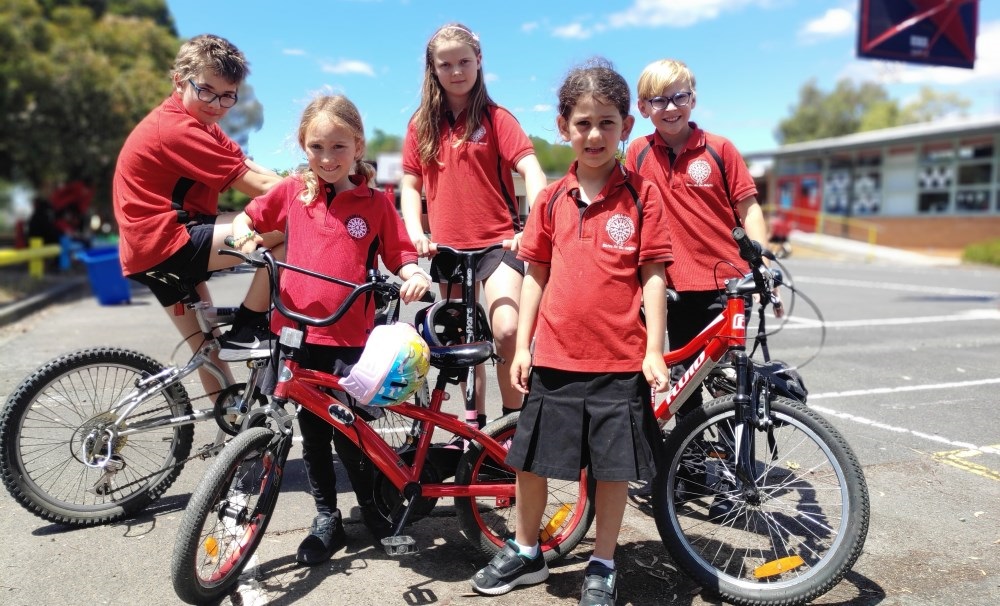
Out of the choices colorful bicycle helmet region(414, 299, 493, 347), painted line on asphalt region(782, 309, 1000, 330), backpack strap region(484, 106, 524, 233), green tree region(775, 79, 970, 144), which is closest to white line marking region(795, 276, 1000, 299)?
painted line on asphalt region(782, 309, 1000, 330)

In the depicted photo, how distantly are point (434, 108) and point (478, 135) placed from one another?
0.85 feet

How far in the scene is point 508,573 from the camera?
2969 millimetres

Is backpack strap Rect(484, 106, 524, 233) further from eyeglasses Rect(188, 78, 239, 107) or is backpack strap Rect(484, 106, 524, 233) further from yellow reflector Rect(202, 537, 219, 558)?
yellow reflector Rect(202, 537, 219, 558)

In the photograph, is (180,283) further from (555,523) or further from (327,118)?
(555,523)

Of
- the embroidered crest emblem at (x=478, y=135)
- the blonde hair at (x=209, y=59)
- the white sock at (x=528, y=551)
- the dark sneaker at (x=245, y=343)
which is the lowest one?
the white sock at (x=528, y=551)

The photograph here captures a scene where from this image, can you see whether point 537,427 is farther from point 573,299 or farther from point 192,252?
point 192,252

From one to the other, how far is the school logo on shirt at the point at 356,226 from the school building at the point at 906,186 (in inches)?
1190

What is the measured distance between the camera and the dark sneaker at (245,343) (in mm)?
3402

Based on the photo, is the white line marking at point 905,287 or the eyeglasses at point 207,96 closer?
the eyeglasses at point 207,96

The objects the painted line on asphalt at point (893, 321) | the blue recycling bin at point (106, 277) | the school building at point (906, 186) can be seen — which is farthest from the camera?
the school building at point (906, 186)

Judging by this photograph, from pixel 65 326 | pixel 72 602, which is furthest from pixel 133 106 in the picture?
pixel 72 602

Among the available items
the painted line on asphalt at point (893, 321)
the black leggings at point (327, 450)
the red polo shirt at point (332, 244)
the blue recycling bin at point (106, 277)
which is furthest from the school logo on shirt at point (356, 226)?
the blue recycling bin at point (106, 277)

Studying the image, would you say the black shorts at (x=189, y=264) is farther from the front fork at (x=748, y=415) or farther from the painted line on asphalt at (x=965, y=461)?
the painted line on asphalt at (x=965, y=461)

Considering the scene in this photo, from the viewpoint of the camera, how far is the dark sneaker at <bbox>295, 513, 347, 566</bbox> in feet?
10.4
